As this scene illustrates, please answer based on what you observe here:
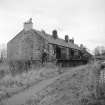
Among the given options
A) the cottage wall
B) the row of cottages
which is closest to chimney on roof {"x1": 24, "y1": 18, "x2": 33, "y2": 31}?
the row of cottages

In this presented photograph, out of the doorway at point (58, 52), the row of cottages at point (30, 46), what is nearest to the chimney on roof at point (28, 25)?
the row of cottages at point (30, 46)

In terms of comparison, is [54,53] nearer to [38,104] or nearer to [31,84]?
[31,84]

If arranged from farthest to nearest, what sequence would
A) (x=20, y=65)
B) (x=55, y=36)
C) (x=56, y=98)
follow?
1. (x=55, y=36)
2. (x=20, y=65)
3. (x=56, y=98)

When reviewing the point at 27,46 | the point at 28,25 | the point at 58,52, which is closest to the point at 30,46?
the point at 27,46

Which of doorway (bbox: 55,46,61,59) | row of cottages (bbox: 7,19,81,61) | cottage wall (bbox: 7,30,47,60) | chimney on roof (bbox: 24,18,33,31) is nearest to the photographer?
row of cottages (bbox: 7,19,81,61)

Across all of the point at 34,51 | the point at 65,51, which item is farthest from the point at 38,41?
the point at 65,51

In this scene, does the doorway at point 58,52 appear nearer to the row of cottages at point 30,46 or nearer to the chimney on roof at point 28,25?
the row of cottages at point 30,46

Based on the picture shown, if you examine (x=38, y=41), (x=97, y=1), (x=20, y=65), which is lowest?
(x=20, y=65)

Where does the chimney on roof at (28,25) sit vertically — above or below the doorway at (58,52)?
above

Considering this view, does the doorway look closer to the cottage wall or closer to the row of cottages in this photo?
the row of cottages

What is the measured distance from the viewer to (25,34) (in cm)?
2456

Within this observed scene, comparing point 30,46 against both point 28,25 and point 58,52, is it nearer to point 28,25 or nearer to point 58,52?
point 28,25

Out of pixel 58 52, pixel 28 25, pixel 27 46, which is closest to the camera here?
pixel 28 25

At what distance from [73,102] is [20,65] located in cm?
1057
